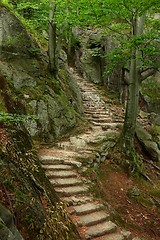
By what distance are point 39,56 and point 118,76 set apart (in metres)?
8.29

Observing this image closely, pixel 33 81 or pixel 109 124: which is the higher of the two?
pixel 33 81

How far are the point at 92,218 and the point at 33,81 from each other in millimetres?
6075

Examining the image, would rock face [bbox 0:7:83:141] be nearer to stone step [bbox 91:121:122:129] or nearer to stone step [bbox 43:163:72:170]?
stone step [bbox 91:121:122:129]

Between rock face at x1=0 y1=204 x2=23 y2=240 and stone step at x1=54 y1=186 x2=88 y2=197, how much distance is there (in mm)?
3239

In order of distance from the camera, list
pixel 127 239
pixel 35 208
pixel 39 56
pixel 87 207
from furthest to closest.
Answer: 1. pixel 39 56
2. pixel 87 207
3. pixel 127 239
4. pixel 35 208

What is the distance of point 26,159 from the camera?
175 inches

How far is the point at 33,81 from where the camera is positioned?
9.86 meters

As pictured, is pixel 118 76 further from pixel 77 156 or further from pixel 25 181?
pixel 25 181

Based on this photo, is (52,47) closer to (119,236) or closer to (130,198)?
(130,198)

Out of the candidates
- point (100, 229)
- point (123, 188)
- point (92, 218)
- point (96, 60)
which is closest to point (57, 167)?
point (92, 218)

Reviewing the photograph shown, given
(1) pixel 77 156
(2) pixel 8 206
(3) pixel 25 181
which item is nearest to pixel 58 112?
(1) pixel 77 156

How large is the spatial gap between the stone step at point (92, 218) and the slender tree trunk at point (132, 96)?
387 cm

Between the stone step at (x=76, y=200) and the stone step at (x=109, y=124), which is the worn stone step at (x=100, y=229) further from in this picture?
the stone step at (x=109, y=124)

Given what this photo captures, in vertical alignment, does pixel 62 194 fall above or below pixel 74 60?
below
